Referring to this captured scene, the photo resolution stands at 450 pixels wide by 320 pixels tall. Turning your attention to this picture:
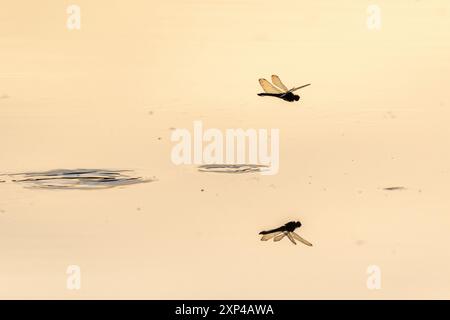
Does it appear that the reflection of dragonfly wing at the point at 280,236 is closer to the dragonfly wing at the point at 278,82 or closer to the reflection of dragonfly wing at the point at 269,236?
the reflection of dragonfly wing at the point at 269,236

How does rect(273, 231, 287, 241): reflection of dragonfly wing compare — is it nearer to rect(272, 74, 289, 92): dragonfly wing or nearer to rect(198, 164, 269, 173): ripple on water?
rect(198, 164, 269, 173): ripple on water

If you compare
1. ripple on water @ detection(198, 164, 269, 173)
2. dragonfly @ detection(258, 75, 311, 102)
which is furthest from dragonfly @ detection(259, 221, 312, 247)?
dragonfly @ detection(258, 75, 311, 102)

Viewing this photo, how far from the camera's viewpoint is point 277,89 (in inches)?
49.3

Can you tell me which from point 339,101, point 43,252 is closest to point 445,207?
point 339,101

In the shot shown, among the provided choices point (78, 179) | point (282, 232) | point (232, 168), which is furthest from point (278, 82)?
point (78, 179)

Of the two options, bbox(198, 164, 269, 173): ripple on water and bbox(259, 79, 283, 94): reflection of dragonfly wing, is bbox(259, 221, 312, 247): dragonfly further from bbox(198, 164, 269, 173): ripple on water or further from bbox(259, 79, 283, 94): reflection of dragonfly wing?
bbox(259, 79, 283, 94): reflection of dragonfly wing

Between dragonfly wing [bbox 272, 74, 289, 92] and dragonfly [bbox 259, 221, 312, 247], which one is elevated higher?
dragonfly wing [bbox 272, 74, 289, 92]

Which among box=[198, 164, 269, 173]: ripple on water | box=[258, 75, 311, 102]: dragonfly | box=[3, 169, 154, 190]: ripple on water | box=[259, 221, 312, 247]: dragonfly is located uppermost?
box=[258, 75, 311, 102]: dragonfly

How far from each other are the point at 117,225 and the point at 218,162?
29 cm

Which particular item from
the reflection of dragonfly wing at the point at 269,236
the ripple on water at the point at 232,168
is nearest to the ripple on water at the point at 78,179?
the ripple on water at the point at 232,168

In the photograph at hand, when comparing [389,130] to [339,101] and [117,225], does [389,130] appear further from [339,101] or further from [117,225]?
[117,225]

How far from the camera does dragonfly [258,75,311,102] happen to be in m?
1.25

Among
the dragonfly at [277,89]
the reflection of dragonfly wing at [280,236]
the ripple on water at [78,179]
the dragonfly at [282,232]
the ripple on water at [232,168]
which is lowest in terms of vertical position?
the reflection of dragonfly wing at [280,236]

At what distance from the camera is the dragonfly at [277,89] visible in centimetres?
125
